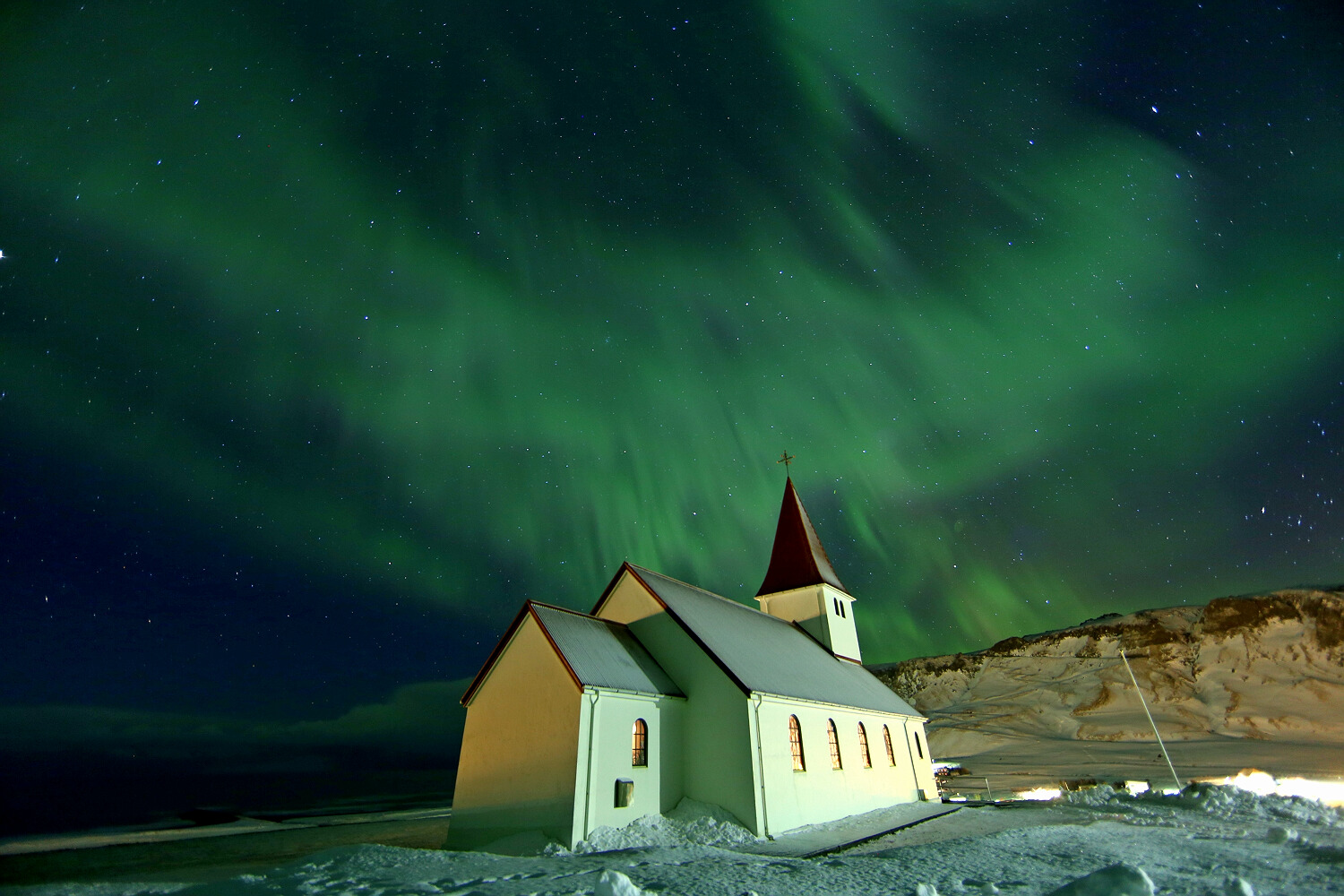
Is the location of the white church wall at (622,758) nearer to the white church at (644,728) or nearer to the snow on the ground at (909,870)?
the white church at (644,728)

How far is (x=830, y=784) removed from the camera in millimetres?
21859

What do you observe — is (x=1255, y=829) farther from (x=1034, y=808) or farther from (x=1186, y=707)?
(x=1186, y=707)

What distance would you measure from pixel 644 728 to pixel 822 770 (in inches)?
288

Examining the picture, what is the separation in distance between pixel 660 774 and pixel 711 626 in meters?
5.91

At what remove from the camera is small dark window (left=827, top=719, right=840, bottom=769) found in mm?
22906

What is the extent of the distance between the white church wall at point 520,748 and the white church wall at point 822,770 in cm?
582

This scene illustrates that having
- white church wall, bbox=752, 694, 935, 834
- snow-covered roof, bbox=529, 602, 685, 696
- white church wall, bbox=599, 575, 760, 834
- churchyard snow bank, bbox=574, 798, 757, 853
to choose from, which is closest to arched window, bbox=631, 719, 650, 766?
snow-covered roof, bbox=529, 602, 685, 696

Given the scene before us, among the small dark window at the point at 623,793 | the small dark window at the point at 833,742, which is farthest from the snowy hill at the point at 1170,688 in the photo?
the small dark window at the point at 623,793

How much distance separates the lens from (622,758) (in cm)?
1756

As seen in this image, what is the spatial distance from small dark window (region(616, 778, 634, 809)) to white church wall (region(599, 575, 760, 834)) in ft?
9.08

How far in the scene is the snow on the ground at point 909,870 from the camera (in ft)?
28.2

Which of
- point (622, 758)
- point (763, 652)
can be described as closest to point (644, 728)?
point (622, 758)

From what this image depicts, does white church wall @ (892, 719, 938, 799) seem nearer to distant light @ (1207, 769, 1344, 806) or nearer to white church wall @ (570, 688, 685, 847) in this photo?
distant light @ (1207, 769, 1344, 806)

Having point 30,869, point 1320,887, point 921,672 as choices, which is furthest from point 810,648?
point 921,672
